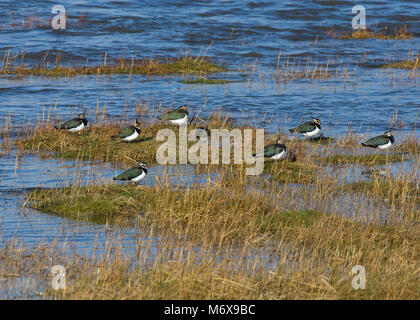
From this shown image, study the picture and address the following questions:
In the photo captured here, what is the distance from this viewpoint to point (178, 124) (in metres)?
17.8

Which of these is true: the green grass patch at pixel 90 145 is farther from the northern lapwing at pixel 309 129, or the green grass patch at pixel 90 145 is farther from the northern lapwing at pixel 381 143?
the northern lapwing at pixel 381 143

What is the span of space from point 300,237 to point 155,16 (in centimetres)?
3151

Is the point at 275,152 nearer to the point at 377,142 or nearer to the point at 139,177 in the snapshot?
the point at 377,142

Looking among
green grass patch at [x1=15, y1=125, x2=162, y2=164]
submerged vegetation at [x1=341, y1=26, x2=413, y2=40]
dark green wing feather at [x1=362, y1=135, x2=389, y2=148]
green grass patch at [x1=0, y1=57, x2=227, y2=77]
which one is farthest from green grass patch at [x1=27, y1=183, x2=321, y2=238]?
submerged vegetation at [x1=341, y1=26, x2=413, y2=40]

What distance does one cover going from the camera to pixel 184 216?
11.0 m

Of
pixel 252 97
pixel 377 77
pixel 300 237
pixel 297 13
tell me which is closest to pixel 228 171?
pixel 300 237

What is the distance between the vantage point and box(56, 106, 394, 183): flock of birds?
13008mm

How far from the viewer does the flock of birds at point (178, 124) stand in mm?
13008

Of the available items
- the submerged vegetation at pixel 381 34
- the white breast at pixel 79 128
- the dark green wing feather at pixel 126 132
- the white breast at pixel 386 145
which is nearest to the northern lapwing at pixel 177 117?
the dark green wing feather at pixel 126 132

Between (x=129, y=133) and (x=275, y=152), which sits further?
(x=129, y=133)

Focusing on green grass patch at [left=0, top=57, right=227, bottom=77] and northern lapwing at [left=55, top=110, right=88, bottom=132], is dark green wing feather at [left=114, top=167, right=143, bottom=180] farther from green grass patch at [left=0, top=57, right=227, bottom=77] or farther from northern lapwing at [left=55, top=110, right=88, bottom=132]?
green grass patch at [left=0, top=57, right=227, bottom=77]

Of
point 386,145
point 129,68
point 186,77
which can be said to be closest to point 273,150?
point 386,145
